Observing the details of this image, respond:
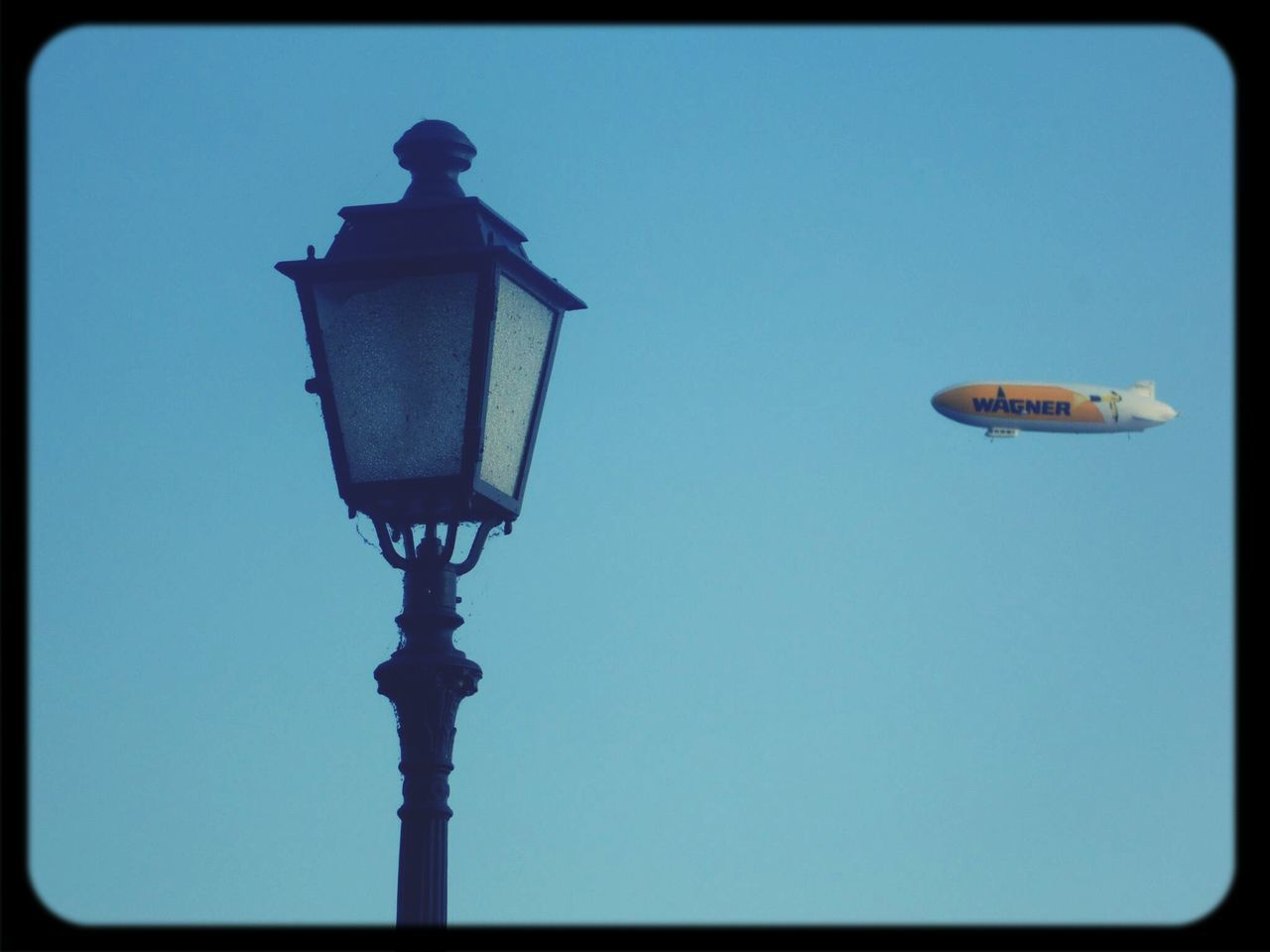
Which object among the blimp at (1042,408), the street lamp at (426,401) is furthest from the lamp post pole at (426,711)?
the blimp at (1042,408)

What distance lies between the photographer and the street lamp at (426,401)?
31.6 ft

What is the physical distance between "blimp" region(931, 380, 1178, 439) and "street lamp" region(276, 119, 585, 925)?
2208 inches

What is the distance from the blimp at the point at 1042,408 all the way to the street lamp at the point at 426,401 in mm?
56075

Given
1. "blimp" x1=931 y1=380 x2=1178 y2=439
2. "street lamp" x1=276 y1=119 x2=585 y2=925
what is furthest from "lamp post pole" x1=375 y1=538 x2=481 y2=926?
"blimp" x1=931 y1=380 x2=1178 y2=439

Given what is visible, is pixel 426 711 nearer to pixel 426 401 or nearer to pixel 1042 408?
pixel 426 401

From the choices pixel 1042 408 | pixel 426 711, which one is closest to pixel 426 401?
pixel 426 711

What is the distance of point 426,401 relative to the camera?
31.9 feet

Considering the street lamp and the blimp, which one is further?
the blimp

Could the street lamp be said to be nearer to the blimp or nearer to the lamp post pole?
the lamp post pole

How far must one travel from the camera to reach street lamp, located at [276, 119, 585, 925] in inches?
379

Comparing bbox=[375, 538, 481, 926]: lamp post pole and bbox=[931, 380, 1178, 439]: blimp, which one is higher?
bbox=[931, 380, 1178, 439]: blimp

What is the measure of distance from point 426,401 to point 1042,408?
56827mm
